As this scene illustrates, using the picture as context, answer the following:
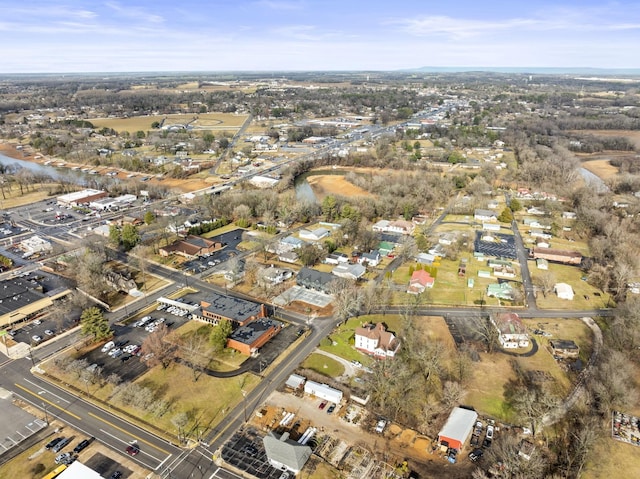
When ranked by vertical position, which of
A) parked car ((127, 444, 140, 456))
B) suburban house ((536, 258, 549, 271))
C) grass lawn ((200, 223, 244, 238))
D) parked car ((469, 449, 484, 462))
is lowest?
parked car ((469, 449, 484, 462))

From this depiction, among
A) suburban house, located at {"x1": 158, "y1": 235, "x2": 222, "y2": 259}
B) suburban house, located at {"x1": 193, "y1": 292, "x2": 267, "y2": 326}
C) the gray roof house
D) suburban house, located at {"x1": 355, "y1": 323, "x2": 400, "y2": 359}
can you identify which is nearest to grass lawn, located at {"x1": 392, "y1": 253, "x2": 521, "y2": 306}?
suburban house, located at {"x1": 355, "y1": 323, "x2": 400, "y2": 359}

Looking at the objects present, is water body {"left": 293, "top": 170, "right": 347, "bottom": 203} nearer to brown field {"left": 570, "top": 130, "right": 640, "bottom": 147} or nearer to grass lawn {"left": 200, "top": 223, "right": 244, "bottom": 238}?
grass lawn {"left": 200, "top": 223, "right": 244, "bottom": 238}

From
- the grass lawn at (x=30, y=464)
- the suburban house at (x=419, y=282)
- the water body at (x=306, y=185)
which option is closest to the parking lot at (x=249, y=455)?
the grass lawn at (x=30, y=464)

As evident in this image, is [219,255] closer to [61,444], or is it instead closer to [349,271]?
[349,271]

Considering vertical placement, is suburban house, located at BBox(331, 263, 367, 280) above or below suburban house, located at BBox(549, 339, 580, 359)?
above

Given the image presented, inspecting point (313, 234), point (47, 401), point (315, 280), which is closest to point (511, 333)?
point (315, 280)
